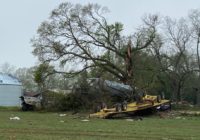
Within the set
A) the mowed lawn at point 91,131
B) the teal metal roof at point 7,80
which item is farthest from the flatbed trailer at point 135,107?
the teal metal roof at point 7,80

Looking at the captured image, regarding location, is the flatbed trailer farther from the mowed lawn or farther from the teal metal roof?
the teal metal roof

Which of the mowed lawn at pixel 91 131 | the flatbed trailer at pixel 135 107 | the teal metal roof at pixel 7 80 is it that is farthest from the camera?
the teal metal roof at pixel 7 80

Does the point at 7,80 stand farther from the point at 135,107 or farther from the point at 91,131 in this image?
the point at 91,131

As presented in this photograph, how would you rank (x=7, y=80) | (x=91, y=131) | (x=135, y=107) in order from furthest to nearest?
(x=7, y=80), (x=135, y=107), (x=91, y=131)

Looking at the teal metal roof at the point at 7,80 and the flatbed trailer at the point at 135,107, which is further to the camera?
the teal metal roof at the point at 7,80

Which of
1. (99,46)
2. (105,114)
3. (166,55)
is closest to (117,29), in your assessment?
(99,46)

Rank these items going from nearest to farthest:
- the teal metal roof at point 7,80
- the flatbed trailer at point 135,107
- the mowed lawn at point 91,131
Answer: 1. the mowed lawn at point 91,131
2. the flatbed trailer at point 135,107
3. the teal metal roof at point 7,80

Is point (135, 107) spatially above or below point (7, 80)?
below

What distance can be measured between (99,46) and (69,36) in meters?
4.10

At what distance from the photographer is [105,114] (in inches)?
1373

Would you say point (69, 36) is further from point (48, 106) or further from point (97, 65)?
point (48, 106)

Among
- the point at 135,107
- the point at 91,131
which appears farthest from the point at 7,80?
the point at 91,131

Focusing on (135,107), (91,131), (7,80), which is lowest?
(91,131)

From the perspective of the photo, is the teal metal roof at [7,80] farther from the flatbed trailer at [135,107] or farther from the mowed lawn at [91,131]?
the mowed lawn at [91,131]
